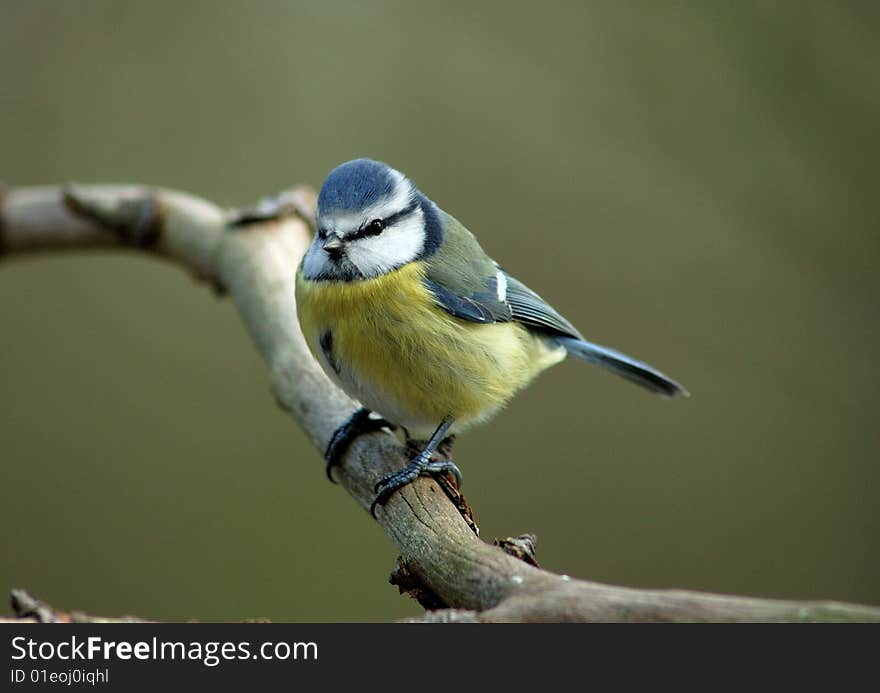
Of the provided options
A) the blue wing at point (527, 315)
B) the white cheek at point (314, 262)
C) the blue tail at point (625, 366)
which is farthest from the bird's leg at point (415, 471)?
the blue tail at point (625, 366)

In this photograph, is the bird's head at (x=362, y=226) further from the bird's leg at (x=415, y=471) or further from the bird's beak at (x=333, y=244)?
the bird's leg at (x=415, y=471)

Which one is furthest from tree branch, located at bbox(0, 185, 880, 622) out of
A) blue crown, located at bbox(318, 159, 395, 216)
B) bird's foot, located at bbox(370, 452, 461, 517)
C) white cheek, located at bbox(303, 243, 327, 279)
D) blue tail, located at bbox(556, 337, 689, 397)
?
blue tail, located at bbox(556, 337, 689, 397)

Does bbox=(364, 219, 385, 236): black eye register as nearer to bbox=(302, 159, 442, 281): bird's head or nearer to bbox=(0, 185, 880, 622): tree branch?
bbox=(302, 159, 442, 281): bird's head

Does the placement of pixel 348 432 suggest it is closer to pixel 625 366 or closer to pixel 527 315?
pixel 527 315

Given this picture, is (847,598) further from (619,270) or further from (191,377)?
(191,377)

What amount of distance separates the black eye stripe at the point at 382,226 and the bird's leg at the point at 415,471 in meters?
0.36

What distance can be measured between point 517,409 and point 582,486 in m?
0.31

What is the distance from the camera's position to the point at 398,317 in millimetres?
1508

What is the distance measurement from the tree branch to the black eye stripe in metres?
0.32

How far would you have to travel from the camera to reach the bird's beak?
149 cm

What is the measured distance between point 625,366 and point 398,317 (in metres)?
0.62

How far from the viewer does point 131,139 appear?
3.06m

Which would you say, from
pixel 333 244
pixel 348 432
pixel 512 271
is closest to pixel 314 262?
pixel 333 244
